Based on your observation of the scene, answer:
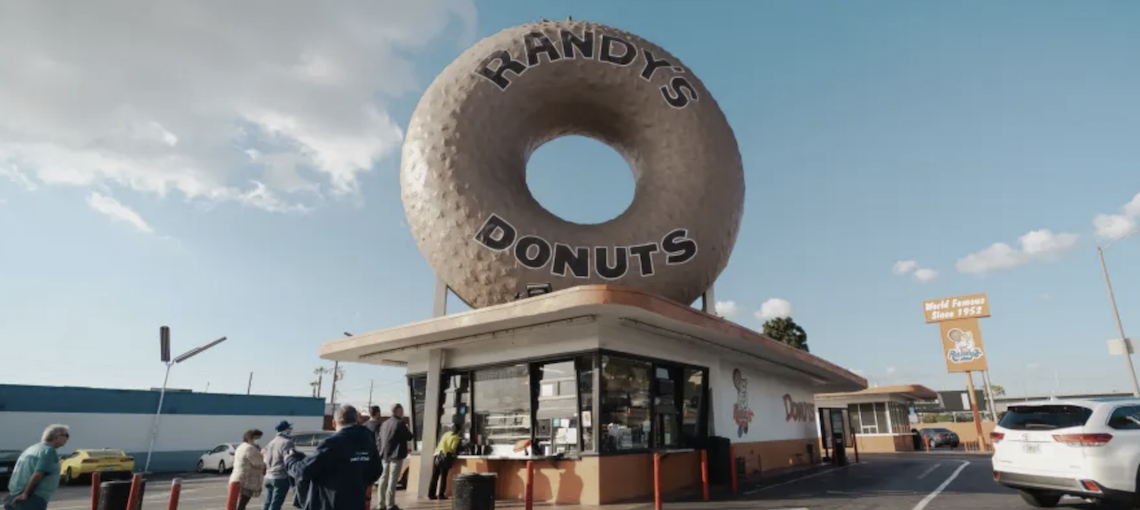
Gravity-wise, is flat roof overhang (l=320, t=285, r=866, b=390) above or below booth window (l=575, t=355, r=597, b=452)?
above

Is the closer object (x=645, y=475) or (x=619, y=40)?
(x=645, y=475)

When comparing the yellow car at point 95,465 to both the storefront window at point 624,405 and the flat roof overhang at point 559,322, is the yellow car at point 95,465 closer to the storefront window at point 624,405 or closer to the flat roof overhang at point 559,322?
the flat roof overhang at point 559,322

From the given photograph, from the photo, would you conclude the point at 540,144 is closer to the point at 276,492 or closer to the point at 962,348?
the point at 276,492

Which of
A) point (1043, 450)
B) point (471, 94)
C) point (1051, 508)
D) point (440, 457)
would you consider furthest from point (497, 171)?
point (1051, 508)

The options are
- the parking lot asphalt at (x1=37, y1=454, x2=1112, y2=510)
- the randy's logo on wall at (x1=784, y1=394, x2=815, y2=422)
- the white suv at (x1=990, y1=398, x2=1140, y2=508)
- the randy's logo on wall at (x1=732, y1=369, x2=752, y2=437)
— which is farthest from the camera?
the randy's logo on wall at (x1=784, y1=394, x2=815, y2=422)

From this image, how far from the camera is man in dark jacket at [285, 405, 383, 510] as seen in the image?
4621 millimetres

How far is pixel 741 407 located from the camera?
15.2 m

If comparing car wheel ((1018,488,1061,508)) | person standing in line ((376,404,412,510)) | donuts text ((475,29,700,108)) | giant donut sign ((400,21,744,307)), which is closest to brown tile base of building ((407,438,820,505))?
person standing in line ((376,404,412,510))

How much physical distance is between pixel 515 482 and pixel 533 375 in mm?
1961

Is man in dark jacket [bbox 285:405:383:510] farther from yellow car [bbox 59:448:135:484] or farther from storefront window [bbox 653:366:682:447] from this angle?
yellow car [bbox 59:448:135:484]

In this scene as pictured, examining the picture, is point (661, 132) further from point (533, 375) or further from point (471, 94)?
point (533, 375)

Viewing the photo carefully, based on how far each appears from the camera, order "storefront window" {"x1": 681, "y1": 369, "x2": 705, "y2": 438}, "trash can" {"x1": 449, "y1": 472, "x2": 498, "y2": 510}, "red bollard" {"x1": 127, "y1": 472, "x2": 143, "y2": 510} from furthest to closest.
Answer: "storefront window" {"x1": 681, "y1": 369, "x2": 705, "y2": 438}
"red bollard" {"x1": 127, "y1": 472, "x2": 143, "y2": 510}
"trash can" {"x1": 449, "y1": 472, "x2": 498, "y2": 510}

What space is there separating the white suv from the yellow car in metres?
24.8

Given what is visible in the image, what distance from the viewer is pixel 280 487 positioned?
24.6ft
